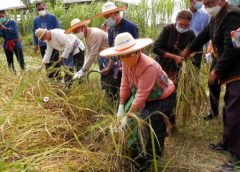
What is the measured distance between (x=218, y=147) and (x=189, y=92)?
638mm

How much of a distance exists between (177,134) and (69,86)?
1464mm

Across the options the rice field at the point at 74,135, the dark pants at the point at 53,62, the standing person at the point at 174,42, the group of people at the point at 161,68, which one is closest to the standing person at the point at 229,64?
the group of people at the point at 161,68

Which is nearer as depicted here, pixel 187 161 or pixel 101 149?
pixel 101 149

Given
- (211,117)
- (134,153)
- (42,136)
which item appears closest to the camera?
(134,153)

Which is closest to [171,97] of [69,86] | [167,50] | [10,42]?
[167,50]

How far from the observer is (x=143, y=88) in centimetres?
262

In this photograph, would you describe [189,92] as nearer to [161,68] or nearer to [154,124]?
[161,68]

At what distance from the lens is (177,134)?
12.5 ft

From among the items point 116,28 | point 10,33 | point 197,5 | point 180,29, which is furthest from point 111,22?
point 10,33

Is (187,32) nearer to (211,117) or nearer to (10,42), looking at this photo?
(211,117)

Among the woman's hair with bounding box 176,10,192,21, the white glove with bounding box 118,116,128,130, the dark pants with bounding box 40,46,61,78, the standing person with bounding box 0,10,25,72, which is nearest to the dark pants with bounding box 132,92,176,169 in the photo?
the white glove with bounding box 118,116,128,130

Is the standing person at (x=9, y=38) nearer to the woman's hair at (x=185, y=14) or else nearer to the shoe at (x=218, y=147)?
the woman's hair at (x=185, y=14)

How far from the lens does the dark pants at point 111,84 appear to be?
13.1ft

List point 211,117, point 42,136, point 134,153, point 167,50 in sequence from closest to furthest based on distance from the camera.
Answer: point 134,153 < point 42,136 < point 167,50 < point 211,117
